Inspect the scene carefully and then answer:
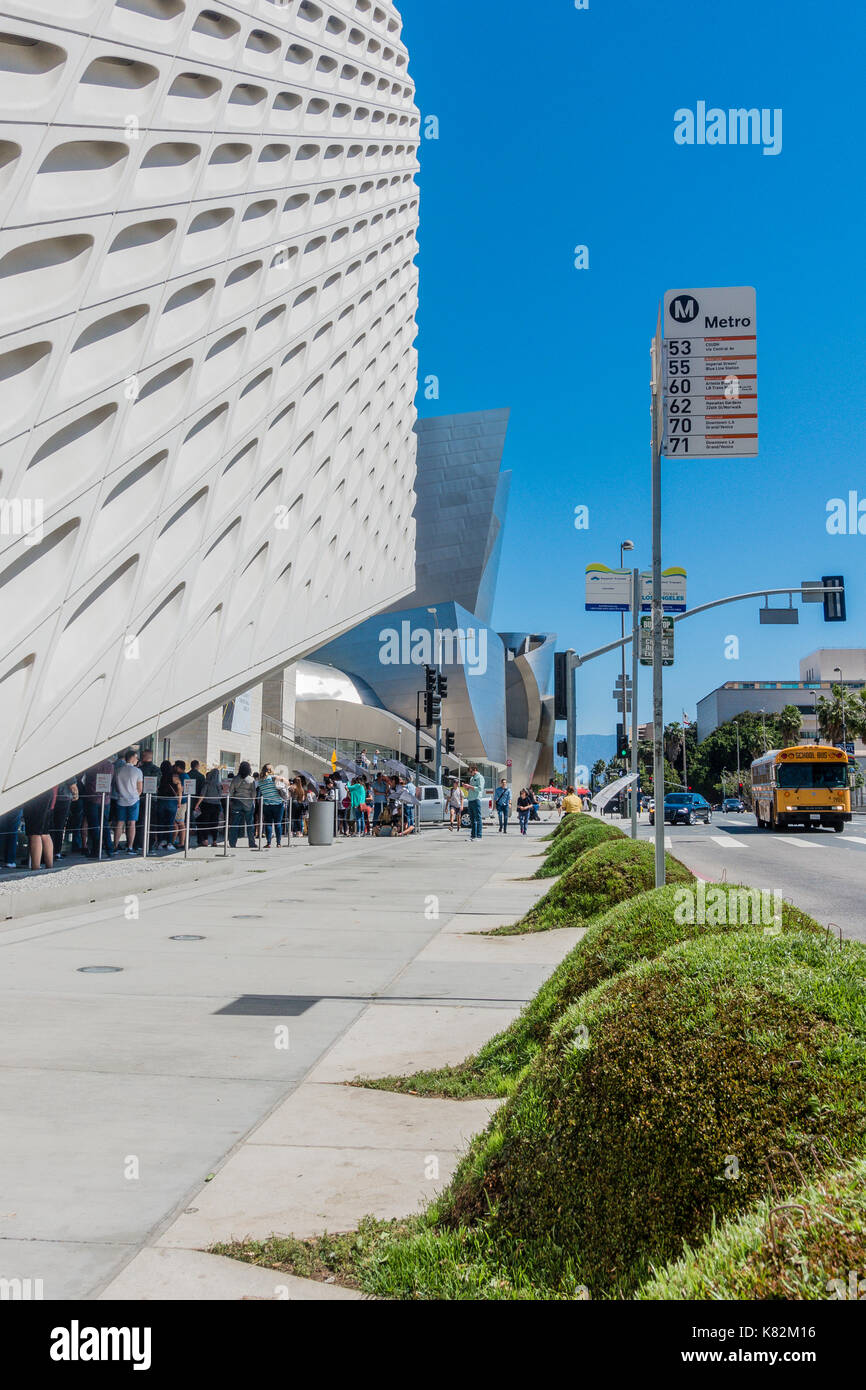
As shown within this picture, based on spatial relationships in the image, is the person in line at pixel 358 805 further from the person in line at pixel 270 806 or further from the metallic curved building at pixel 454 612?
the metallic curved building at pixel 454 612

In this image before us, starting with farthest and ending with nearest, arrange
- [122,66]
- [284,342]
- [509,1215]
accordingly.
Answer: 1. [284,342]
2. [122,66]
3. [509,1215]

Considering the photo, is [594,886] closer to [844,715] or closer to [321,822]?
[321,822]

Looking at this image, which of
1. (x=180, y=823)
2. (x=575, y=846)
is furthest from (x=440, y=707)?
(x=575, y=846)

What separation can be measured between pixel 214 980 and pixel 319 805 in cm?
1815

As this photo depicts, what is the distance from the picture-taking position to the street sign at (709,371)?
7770 millimetres

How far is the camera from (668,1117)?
2.91m

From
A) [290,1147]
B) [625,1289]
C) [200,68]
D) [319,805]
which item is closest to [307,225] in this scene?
[200,68]

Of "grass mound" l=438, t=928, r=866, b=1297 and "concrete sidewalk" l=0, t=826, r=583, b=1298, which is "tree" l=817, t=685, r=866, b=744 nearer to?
"concrete sidewalk" l=0, t=826, r=583, b=1298

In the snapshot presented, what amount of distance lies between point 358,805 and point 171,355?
1816 centimetres

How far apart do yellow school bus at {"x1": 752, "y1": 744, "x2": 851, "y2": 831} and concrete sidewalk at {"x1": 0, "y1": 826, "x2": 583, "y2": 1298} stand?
26.6m

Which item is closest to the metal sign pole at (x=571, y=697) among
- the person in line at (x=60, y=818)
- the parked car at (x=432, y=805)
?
the parked car at (x=432, y=805)

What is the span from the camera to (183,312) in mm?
18203

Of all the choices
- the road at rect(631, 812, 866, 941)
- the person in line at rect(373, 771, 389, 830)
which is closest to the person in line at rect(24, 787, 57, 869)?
the road at rect(631, 812, 866, 941)
